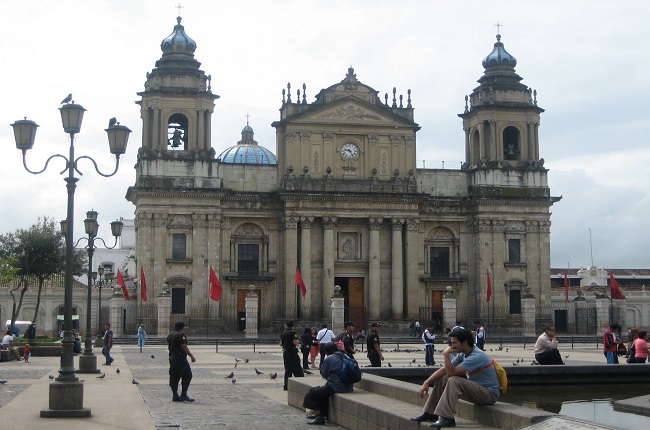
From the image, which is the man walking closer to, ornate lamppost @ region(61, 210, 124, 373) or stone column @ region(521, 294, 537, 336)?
ornate lamppost @ region(61, 210, 124, 373)

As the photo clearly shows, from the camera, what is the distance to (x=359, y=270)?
191 feet

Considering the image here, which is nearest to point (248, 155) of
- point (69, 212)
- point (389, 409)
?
point (69, 212)

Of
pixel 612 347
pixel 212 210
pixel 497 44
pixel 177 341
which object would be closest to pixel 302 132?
pixel 212 210

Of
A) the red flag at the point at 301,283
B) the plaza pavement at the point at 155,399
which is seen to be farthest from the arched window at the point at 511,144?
the plaza pavement at the point at 155,399

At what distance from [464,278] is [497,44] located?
1620 cm

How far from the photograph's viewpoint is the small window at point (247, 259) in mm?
57875

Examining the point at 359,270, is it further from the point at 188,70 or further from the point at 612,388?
the point at 612,388

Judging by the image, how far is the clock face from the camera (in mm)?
58291

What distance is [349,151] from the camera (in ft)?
192

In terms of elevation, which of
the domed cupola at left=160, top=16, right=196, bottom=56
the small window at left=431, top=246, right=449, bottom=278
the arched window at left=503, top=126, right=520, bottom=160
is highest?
the domed cupola at left=160, top=16, right=196, bottom=56

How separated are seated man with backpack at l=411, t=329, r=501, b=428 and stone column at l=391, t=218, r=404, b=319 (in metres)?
44.7

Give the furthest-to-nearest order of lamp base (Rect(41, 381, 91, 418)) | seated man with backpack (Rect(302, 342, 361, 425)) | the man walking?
the man walking
lamp base (Rect(41, 381, 91, 418))
seated man with backpack (Rect(302, 342, 361, 425))

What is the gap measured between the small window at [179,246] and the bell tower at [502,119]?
19.2 m

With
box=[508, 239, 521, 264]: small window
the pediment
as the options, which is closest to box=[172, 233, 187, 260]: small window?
the pediment
